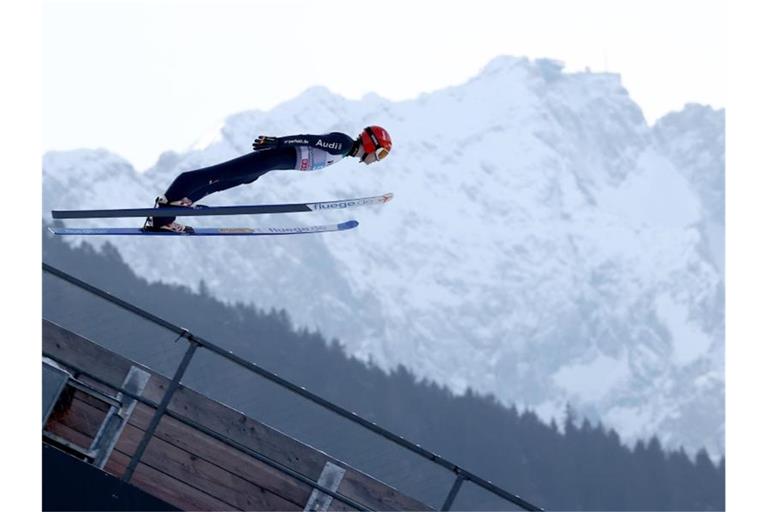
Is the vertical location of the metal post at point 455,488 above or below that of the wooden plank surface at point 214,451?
above

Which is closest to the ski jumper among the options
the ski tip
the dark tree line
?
the ski tip

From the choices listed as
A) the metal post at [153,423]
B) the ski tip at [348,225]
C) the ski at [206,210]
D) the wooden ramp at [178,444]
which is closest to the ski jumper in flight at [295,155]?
the ski at [206,210]

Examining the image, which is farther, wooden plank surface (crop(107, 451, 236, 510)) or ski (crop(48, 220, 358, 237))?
ski (crop(48, 220, 358, 237))

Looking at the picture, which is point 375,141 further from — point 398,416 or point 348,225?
point 398,416

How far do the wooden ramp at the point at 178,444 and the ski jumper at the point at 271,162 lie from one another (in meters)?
2.97

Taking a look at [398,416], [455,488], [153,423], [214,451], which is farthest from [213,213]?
[398,416]

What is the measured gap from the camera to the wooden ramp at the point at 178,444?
30.8ft

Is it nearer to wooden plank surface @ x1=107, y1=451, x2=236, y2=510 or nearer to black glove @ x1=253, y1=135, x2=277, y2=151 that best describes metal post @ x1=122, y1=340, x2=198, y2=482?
wooden plank surface @ x1=107, y1=451, x2=236, y2=510

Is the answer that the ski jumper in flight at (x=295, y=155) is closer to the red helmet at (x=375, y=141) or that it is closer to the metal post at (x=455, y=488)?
the red helmet at (x=375, y=141)

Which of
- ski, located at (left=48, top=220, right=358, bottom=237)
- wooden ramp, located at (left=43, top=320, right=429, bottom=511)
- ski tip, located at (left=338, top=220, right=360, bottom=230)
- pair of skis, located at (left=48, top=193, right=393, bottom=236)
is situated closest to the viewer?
wooden ramp, located at (left=43, top=320, right=429, bottom=511)

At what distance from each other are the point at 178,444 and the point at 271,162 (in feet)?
11.3

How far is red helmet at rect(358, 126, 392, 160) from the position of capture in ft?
39.9

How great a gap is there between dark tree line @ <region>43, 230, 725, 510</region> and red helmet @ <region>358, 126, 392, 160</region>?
338 ft
